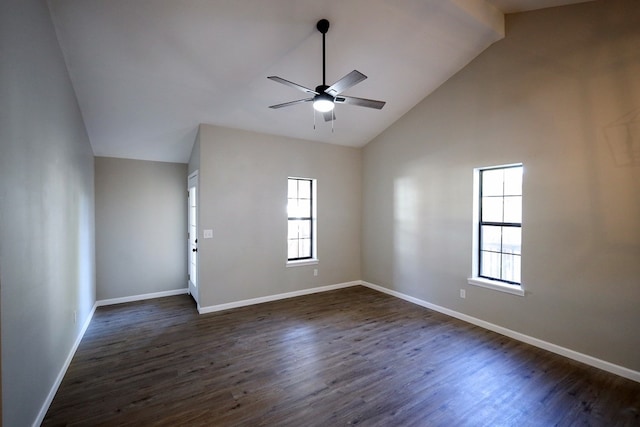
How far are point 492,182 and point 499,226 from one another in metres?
0.61

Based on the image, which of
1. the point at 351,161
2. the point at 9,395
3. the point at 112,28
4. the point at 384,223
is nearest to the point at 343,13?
the point at 112,28

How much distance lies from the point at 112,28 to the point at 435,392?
4.44 metres

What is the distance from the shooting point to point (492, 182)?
12.9 feet

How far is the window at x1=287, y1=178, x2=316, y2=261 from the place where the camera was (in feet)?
17.4

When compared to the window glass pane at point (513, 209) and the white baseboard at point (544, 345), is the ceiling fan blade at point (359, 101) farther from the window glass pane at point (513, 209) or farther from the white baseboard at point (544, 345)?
the white baseboard at point (544, 345)

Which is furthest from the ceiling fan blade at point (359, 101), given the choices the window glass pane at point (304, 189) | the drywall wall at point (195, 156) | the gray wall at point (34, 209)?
the window glass pane at point (304, 189)

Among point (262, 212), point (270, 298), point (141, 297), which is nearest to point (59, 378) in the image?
point (141, 297)

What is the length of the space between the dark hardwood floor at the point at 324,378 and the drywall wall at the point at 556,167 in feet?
1.50

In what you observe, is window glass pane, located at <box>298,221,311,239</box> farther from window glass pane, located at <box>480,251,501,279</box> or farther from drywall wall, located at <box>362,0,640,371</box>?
window glass pane, located at <box>480,251,501,279</box>

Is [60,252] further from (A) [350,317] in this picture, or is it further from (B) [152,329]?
(A) [350,317]

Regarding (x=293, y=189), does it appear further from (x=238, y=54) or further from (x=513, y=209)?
(x=513, y=209)

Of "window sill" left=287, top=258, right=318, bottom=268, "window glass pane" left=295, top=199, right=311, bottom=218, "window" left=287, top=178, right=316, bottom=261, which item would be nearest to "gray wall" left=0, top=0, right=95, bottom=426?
"window sill" left=287, top=258, right=318, bottom=268

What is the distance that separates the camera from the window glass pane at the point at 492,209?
151 inches

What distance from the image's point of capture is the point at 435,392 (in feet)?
8.18
